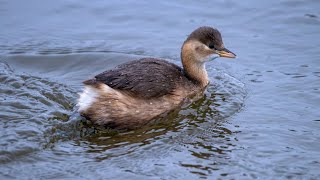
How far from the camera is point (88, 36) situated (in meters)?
9.41

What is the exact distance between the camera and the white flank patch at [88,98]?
21.6 feet

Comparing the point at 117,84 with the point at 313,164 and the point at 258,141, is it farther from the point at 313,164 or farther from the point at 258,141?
the point at 313,164

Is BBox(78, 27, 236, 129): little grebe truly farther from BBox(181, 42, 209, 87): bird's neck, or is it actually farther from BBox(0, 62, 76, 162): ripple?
BBox(0, 62, 76, 162): ripple

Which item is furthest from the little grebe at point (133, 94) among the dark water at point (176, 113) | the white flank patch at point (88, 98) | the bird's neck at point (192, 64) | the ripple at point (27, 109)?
the ripple at point (27, 109)

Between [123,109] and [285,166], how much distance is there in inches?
72.3

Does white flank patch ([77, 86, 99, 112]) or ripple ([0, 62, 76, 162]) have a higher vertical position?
white flank patch ([77, 86, 99, 112])

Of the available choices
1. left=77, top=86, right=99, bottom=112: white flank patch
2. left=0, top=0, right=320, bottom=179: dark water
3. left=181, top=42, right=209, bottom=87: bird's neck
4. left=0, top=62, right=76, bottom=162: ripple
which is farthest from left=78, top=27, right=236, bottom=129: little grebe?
left=0, top=62, right=76, bottom=162: ripple

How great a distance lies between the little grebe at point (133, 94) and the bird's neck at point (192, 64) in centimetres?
36

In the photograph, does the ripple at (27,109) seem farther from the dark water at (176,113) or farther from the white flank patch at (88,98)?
the white flank patch at (88,98)

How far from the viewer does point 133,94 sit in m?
6.66

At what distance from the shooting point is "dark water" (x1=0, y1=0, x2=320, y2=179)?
5898 millimetres

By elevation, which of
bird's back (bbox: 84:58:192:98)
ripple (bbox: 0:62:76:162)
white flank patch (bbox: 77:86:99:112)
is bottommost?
ripple (bbox: 0:62:76:162)

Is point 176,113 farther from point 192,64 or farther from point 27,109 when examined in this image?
point 27,109

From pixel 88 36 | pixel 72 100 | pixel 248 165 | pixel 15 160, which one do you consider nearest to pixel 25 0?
pixel 88 36
